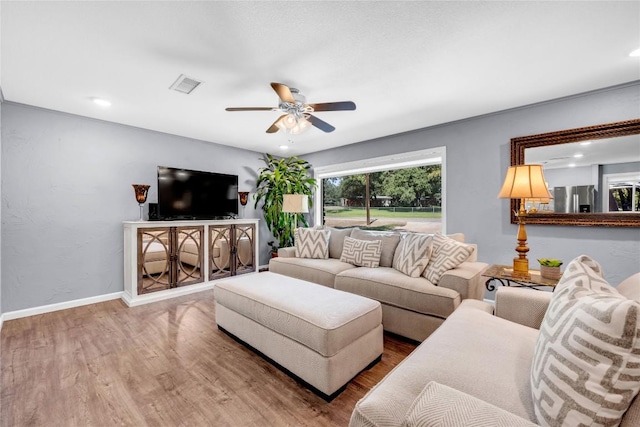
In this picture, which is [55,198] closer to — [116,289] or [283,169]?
[116,289]

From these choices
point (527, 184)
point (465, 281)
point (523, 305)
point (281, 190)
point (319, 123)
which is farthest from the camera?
point (281, 190)

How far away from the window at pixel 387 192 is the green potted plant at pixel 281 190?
1.68 feet

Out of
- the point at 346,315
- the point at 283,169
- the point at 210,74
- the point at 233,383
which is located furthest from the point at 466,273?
the point at 283,169

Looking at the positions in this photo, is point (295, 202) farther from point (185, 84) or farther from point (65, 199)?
point (65, 199)

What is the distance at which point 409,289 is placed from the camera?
238 centimetres

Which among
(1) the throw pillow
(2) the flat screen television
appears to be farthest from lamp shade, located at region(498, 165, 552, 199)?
(2) the flat screen television

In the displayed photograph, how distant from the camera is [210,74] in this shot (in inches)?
91.3

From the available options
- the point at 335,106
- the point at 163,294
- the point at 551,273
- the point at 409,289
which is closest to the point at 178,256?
the point at 163,294

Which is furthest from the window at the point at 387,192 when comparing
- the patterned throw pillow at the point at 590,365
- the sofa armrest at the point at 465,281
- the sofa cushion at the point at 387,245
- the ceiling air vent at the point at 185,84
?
the patterned throw pillow at the point at 590,365

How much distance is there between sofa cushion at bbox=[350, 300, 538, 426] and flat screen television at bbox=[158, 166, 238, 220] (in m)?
3.63

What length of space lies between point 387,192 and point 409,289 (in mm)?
2460

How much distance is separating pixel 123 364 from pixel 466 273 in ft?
9.31

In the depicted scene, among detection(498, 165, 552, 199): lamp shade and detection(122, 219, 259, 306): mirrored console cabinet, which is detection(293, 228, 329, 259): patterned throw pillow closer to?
detection(122, 219, 259, 306): mirrored console cabinet

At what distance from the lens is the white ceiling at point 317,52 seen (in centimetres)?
161
